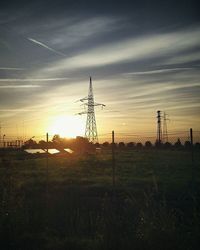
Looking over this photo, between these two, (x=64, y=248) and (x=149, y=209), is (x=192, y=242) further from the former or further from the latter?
(x=64, y=248)

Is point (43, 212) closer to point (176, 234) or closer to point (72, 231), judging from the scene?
point (72, 231)

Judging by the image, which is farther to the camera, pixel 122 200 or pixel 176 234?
pixel 122 200

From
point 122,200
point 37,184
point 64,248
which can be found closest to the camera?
point 64,248

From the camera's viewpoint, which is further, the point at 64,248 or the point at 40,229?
the point at 40,229

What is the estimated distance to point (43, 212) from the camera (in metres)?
9.55

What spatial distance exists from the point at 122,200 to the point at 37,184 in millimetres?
5490

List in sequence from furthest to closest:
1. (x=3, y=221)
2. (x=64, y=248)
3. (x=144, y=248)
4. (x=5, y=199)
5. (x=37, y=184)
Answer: (x=37, y=184) < (x=5, y=199) < (x=3, y=221) < (x=64, y=248) < (x=144, y=248)

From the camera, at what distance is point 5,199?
9.17m

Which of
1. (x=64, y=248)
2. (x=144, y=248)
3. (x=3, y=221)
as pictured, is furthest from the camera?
(x=3, y=221)

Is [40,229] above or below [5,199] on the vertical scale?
below

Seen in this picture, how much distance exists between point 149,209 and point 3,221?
11.4 ft

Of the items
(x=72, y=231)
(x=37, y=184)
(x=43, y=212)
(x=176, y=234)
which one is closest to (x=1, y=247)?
(x=72, y=231)

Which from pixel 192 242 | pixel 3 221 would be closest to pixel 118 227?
pixel 192 242

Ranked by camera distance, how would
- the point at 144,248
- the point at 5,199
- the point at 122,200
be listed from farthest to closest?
1. the point at 122,200
2. the point at 5,199
3. the point at 144,248
